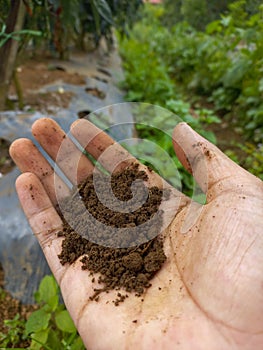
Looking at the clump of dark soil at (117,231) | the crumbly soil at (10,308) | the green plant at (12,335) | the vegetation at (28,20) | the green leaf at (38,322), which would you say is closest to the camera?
the clump of dark soil at (117,231)

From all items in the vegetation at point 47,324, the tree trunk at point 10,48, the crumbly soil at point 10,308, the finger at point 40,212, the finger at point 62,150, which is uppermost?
the tree trunk at point 10,48

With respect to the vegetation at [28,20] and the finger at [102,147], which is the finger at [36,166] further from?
the vegetation at [28,20]

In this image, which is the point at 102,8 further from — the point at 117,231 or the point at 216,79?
the point at 216,79

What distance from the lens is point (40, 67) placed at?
11.4 feet

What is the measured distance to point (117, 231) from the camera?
1226mm

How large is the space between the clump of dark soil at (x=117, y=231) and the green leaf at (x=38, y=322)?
0.23 metres

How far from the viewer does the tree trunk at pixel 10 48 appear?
1862 millimetres

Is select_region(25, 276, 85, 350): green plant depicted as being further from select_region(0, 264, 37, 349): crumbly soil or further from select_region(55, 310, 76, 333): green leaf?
select_region(0, 264, 37, 349): crumbly soil

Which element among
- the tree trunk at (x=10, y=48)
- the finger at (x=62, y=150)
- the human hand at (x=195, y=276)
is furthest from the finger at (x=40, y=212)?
the tree trunk at (x=10, y=48)

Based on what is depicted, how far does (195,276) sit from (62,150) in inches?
30.9

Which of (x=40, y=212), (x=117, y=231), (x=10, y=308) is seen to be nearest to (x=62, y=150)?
(x=40, y=212)

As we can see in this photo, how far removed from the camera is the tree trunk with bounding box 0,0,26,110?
73.3 inches

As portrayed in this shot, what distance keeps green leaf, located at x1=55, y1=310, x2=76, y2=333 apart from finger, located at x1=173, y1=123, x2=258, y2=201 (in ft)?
2.10

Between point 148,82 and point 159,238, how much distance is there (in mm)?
2325
